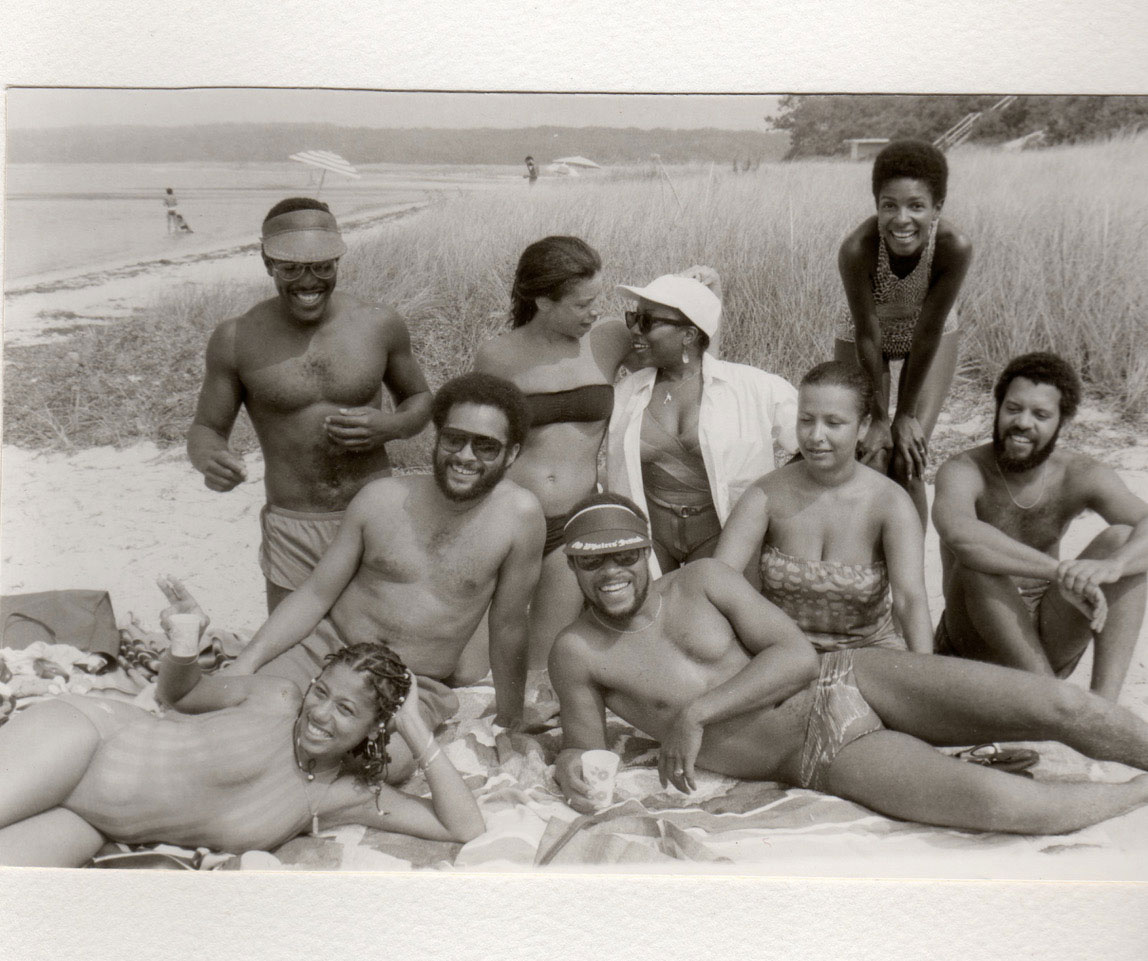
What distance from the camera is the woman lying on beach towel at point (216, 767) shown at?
10.3 ft

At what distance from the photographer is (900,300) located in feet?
13.6

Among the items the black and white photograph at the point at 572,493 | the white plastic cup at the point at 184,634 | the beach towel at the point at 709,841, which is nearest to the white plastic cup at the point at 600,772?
the black and white photograph at the point at 572,493

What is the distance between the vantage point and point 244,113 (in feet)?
13.3

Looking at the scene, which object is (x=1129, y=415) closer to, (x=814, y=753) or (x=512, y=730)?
(x=814, y=753)

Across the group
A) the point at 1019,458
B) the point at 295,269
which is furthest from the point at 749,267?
the point at 295,269

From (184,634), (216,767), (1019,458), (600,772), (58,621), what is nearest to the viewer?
(184,634)

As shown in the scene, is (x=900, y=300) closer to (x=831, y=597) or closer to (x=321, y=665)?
(x=831, y=597)

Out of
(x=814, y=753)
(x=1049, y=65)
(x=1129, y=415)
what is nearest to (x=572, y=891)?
(x=814, y=753)

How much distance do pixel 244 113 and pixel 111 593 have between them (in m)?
1.99

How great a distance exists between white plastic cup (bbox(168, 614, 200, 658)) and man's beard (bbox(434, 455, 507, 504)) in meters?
0.92

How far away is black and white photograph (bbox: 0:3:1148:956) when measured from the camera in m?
3.29

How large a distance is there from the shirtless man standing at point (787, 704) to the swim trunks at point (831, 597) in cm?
24

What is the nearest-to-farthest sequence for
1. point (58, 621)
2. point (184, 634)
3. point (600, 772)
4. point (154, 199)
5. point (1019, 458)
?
point (184, 634) → point (600, 772) → point (1019, 458) → point (58, 621) → point (154, 199)

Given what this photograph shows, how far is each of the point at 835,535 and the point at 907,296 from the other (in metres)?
1.11
